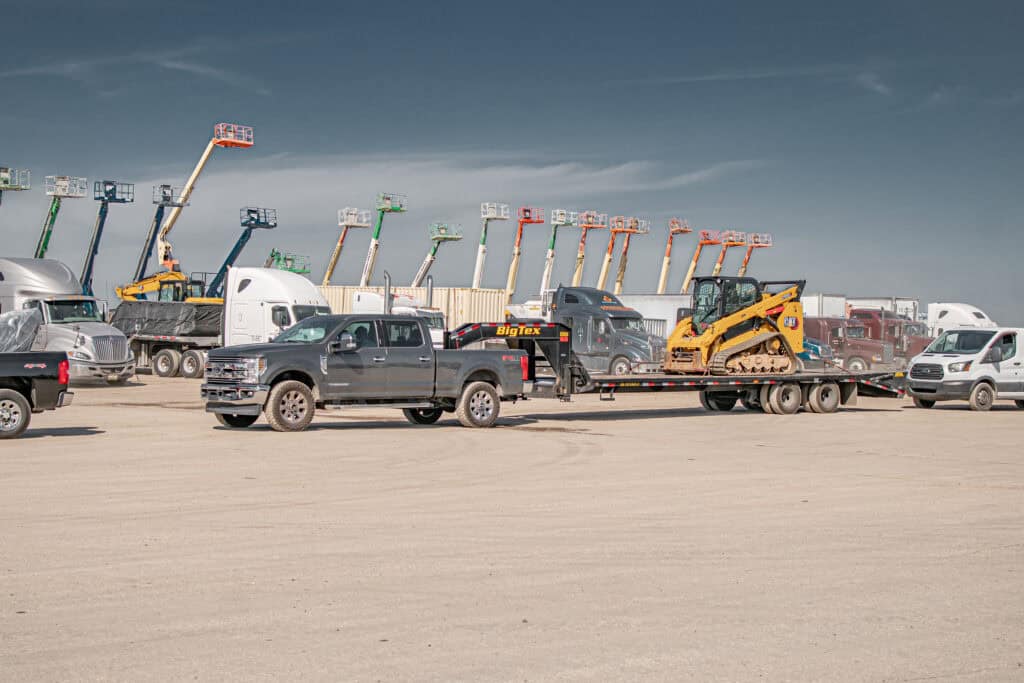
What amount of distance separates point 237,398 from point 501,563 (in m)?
10.6

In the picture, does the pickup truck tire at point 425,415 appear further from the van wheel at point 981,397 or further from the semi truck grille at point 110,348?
the van wheel at point 981,397

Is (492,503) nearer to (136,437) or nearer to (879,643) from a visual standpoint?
(879,643)

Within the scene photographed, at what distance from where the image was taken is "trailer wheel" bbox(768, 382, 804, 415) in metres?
24.6

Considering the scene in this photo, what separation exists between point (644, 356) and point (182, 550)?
2713 cm

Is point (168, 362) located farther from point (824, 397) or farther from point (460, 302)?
point (460, 302)

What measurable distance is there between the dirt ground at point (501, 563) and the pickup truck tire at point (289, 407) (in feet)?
5.23

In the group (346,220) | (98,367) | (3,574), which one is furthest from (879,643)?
(346,220)

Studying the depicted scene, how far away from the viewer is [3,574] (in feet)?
24.5

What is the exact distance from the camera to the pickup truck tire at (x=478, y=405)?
19531mm

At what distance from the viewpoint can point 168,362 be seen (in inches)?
1423

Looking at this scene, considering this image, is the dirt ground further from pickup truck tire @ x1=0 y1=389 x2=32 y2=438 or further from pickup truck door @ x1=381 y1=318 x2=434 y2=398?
pickup truck door @ x1=381 y1=318 x2=434 y2=398

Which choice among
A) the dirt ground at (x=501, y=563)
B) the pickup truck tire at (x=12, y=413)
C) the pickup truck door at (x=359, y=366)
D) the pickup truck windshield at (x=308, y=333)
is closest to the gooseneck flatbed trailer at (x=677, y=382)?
the pickup truck door at (x=359, y=366)

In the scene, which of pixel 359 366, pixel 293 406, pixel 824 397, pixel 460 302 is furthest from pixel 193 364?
pixel 460 302

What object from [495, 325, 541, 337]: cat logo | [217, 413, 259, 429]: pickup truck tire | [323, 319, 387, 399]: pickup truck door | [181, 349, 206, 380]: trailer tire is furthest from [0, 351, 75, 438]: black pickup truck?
[181, 349, 206, 380]: trailer tire
